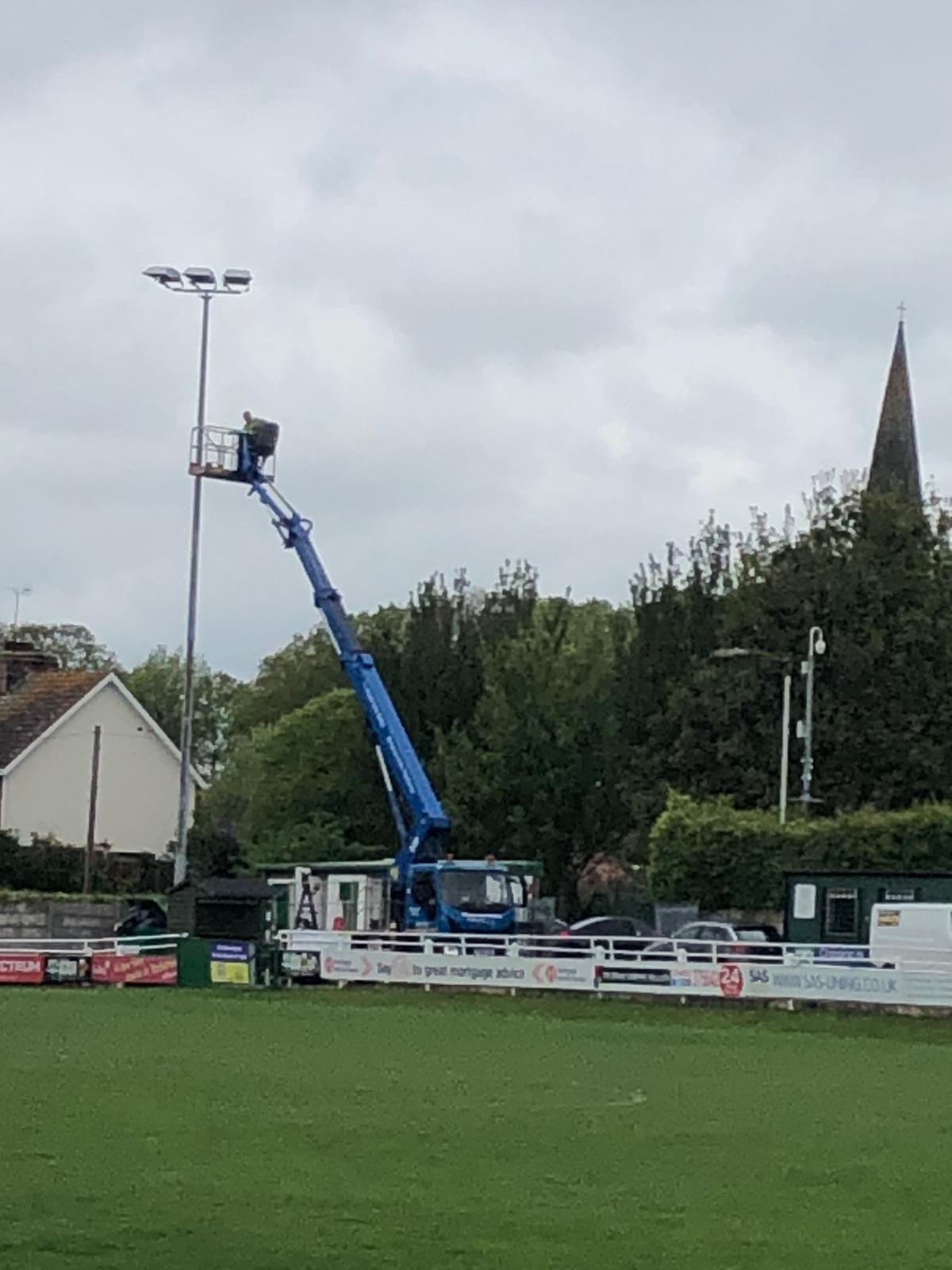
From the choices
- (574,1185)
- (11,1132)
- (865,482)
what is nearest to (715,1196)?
(574,1185)

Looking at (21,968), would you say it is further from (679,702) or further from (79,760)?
(79,760)

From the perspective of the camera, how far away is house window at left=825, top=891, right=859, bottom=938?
153ft

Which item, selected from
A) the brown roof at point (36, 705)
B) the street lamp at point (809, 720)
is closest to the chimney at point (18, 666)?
the brown roof at point (36, 705)

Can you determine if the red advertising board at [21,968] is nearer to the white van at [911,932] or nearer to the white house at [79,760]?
the white van at [911,932]

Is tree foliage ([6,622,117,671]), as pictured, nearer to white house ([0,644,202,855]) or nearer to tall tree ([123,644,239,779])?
tall tree ([123,644,239,779])

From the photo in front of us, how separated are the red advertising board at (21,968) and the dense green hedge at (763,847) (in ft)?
60.2

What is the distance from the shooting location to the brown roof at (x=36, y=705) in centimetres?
7894

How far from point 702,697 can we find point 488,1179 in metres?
50.3

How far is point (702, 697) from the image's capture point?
218 feet

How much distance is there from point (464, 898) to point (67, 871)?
89.0ft

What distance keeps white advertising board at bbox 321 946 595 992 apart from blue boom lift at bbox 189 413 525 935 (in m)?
3.68

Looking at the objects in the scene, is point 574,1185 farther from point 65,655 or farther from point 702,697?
point 65,655

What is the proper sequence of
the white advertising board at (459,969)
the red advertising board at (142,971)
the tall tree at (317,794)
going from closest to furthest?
the white advertising board at (459,969)
the red advertising board at (142,971)
the tall tree at (317,794)

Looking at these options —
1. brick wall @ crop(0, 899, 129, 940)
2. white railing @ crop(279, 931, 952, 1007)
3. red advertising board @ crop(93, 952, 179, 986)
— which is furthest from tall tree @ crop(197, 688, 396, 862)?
white railing @ crop(279, 931, 952, 1007)
